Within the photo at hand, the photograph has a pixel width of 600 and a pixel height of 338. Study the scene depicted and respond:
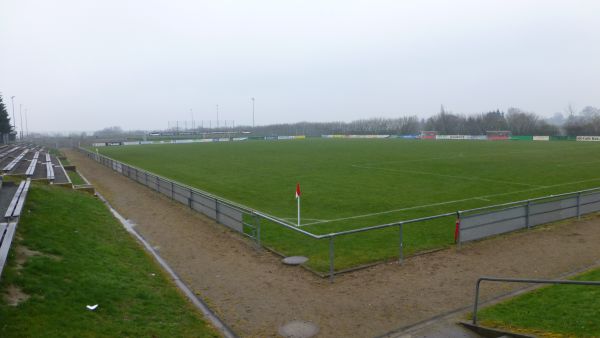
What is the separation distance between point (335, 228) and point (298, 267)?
4.61 meters

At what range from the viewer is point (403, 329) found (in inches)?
326

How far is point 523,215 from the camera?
15250 mm

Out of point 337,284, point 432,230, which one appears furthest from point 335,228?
point 337,284

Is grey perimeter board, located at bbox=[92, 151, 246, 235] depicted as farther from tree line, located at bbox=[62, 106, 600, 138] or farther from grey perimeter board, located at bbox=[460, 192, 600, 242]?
tree line, located at bbox=[62, 106, 600, 138]

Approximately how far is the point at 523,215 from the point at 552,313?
8039 millimetres

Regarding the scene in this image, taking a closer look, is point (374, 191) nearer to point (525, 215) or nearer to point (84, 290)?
point (525, 215)

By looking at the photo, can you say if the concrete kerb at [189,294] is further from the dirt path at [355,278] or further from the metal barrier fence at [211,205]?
the metal barrier fence at [211,205]

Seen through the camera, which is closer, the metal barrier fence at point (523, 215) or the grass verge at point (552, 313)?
the grass verge at point (552, 313)

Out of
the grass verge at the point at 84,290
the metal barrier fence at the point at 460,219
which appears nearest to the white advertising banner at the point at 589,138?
the metal barrier fence at the point at 460,219

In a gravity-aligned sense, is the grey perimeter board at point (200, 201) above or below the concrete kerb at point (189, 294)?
above

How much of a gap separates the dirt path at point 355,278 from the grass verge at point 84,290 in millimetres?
1039

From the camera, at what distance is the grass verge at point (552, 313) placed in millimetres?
7204

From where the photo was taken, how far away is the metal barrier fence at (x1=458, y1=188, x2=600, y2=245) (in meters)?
14.0

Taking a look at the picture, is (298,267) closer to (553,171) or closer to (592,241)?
(592,241)
